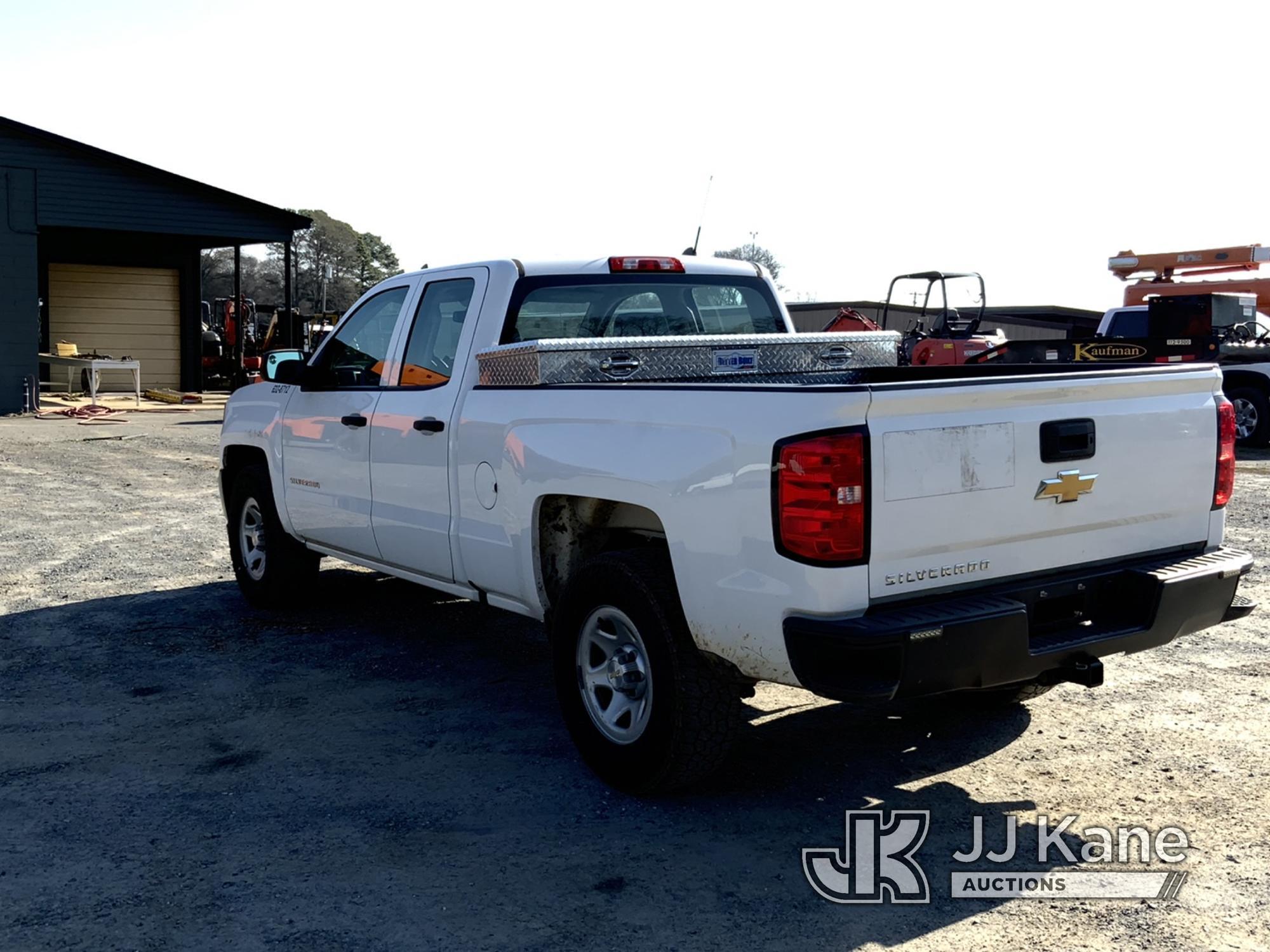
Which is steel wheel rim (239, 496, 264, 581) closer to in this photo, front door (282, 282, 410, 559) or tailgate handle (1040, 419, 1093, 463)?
front door (282, 282, 410, 559)

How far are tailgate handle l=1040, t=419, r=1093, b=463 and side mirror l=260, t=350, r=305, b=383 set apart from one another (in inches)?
158

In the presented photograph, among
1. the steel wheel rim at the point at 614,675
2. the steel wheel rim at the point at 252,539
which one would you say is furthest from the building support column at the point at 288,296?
the steel wheel rim at the point at 614,675

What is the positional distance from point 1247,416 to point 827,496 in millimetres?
15856

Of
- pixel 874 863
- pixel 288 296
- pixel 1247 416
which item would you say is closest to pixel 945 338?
pixel 1247 416

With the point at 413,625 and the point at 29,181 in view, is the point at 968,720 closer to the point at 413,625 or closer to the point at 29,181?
the point at 413,625

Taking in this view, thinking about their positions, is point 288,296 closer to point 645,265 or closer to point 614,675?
point 645,265

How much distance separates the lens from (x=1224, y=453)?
15.1 ft

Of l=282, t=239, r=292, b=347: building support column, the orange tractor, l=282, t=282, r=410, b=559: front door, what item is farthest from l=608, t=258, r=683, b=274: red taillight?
l=282, t=239, r=292, b=347: building support column

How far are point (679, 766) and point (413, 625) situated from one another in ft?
10.3

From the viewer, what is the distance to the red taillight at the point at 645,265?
5.85 meters

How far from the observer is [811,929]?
346cm

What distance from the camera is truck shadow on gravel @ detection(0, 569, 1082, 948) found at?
352cm

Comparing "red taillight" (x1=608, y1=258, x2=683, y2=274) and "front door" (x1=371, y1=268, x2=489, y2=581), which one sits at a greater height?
"red taillight" (x1=608, y1=258, x2=683, y2=274)

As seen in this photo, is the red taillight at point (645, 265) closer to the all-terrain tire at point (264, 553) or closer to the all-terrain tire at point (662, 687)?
the all-terrain tire at point (662, 687)
